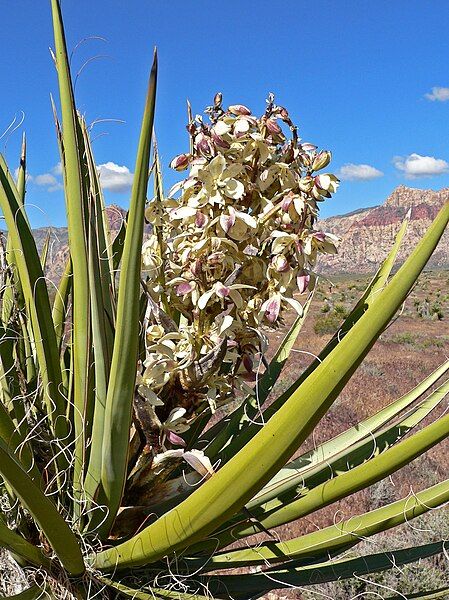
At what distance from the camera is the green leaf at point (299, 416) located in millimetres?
684

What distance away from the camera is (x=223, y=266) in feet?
3.58

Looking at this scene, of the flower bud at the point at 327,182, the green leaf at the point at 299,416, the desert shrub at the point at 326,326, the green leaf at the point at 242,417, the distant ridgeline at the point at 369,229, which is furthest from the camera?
the desert shrub at the point at 326,326

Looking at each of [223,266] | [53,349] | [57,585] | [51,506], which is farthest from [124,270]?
[57,585]

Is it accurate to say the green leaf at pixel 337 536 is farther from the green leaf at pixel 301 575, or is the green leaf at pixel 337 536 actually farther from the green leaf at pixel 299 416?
the green leaf at pixel 299 416

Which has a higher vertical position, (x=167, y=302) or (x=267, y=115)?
(x=267, y=115)

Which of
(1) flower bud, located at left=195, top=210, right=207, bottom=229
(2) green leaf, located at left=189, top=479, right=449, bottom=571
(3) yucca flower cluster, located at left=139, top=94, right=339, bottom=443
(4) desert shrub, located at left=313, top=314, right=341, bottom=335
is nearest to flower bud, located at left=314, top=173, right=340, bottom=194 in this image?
(3) yucca flower cluster, located at left=139, top=94, right=339, bottom=443

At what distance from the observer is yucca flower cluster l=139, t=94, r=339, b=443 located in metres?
1.07

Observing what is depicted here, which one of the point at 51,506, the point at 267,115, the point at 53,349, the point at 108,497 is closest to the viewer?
the point at 51,506

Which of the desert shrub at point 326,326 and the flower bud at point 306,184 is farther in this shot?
the desert shrub at point 326,326

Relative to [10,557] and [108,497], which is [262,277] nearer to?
[108,497]

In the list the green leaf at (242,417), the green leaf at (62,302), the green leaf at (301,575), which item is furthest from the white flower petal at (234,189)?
the green leaf at (301,575)

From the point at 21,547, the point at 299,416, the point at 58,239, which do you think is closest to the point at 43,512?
the point at 21,547

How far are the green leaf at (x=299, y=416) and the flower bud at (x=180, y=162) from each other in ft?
2.02

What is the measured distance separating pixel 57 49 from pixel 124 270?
49 cm
